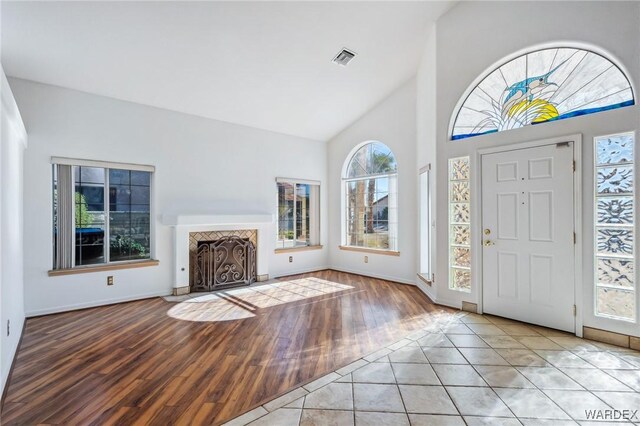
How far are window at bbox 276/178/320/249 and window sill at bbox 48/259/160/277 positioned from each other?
2361mm

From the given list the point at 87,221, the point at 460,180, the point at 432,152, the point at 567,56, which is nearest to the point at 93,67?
the point at 87,221

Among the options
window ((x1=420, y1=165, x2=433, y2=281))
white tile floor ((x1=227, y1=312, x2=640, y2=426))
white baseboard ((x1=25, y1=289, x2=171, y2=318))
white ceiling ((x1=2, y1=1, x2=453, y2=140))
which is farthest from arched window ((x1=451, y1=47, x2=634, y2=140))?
white baseboard ((x1=25, y1=289, x2=171, y2=318))

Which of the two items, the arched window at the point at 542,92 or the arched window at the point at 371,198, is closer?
the arched window at the point at 542,92

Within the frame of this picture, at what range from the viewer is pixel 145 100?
4.44 m

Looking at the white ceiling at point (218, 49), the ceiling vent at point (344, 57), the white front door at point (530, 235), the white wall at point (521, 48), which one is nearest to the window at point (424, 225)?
the white wall at point (521, 48)

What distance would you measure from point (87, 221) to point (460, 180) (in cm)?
502

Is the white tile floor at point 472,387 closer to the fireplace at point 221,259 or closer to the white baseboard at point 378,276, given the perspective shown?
the white baseboard at point 378,276

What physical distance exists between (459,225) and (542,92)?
5.69 feet

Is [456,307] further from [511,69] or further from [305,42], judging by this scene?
[305,42]

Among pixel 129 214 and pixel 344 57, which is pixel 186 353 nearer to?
pixel 129 214

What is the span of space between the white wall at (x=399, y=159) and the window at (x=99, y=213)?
3.77 metres

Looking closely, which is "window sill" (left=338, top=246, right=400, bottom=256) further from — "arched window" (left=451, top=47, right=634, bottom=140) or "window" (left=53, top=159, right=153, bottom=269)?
"window" (left=53, top=159, right=153, bottom=269)

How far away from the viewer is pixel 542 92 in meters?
3.37

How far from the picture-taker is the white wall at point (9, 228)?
2.40m
